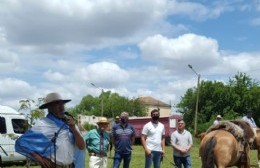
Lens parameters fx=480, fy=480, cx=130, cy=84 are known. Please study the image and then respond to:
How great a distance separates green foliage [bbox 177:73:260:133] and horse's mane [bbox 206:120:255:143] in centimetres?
5788

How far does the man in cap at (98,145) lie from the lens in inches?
396

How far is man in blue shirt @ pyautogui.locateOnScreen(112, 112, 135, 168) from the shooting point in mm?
11430

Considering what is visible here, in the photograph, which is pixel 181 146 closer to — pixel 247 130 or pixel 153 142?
pixel 153 142

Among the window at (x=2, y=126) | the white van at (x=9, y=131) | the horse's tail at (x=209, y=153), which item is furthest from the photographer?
the window at (x=2, y=126)

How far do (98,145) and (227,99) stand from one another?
6143cm

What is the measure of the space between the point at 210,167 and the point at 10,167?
11.4 m

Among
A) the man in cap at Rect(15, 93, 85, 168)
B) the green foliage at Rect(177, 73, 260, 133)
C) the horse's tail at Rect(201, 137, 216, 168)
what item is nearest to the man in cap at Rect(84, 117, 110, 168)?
the horse's tail at Rect(201, 137, 216, 168)

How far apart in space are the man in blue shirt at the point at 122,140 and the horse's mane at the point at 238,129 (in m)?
2.31

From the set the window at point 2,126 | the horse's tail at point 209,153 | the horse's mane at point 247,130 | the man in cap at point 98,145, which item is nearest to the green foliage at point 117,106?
the window at point 2,126

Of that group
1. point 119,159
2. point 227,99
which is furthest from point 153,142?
point 227,99

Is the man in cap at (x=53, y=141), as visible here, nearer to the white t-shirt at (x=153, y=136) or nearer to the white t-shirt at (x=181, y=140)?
the white t-shirt at (x=153, y=136)

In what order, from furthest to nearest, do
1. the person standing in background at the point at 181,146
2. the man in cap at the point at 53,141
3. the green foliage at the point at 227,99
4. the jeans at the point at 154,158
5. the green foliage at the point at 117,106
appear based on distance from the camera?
the green foliage at the point at 117,106 → the green foliage at the point at 227,99 → the person standing in background at the point at 181,146 → the jeans at the point at 154,158 → the man in cap at the point at 53,141

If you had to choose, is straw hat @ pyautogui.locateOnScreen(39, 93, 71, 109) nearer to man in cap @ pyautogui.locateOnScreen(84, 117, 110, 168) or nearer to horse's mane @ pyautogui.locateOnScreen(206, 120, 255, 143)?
man in cap @ pyautogui.locateOnScreen(84, 117, 110, 168)

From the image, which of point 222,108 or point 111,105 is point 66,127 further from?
point 111,105
